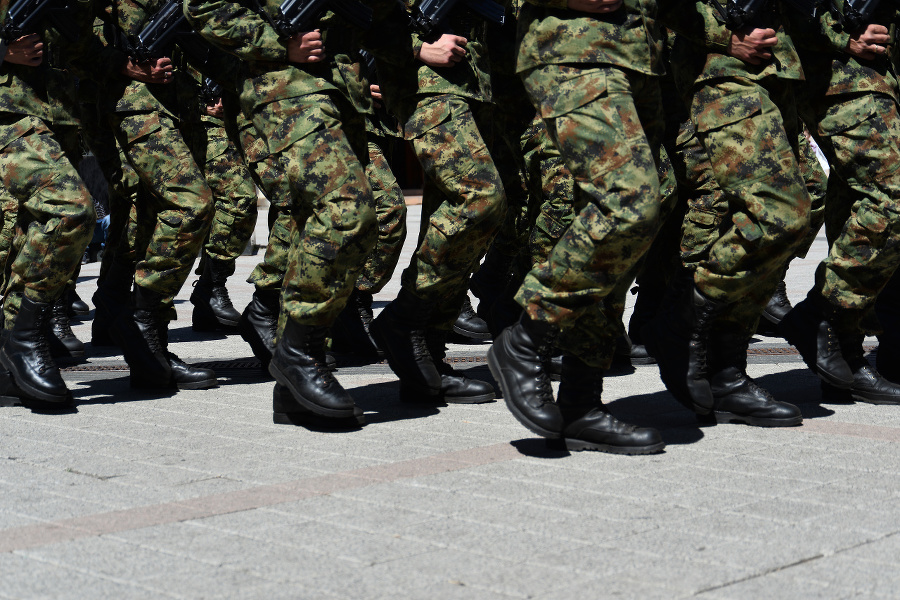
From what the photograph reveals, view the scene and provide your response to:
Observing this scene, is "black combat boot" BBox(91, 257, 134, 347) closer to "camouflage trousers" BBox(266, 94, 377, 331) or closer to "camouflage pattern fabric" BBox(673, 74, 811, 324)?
"camouflage trousers" BBox(266, 94, 377, 331)

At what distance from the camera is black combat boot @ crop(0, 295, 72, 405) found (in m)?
4.82

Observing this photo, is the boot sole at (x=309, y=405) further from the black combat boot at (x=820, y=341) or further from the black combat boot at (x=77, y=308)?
the black combat boot at (x=77, y=308)

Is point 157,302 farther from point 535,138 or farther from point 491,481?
point 491,481

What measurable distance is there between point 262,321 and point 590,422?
88.0 inches

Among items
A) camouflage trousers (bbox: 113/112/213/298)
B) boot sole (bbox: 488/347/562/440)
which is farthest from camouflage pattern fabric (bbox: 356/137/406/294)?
boot sole (bbox: 488/347/562/440)

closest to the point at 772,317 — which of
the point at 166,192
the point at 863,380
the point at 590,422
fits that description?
the point at 863,380

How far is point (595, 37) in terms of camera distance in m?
3.83

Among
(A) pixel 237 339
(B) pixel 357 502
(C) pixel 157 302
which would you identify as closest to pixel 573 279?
(B) pixel 357 502

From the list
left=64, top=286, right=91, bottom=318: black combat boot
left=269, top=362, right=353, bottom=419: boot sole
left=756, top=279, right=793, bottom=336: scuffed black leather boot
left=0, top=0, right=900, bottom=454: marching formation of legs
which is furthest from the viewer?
left=64, top=286, right=91, bottom=318: black combat boot

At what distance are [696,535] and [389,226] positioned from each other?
141 inches

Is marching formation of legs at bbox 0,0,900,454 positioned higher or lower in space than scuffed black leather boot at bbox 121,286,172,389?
higher

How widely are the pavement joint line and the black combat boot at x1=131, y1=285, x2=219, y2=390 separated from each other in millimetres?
1882

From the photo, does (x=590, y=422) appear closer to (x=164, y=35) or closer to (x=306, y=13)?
(x=306, y=13)

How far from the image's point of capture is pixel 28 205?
4812 millimetres
